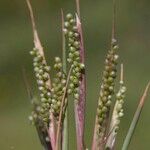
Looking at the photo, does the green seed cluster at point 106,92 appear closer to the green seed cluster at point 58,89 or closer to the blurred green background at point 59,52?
the green seed cluster at point 58,89

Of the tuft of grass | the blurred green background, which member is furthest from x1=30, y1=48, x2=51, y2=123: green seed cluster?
the blurred green background

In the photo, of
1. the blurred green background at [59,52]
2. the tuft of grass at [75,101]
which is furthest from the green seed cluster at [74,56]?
the blurred green background at [59,52]

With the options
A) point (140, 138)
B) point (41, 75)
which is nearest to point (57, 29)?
point (140, 138)

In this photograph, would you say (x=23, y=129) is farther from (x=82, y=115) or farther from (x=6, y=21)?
(x=82, y=115)

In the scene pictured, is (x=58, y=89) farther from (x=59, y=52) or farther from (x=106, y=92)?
(x=59, y=52)

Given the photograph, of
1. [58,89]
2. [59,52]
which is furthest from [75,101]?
[59,52]
